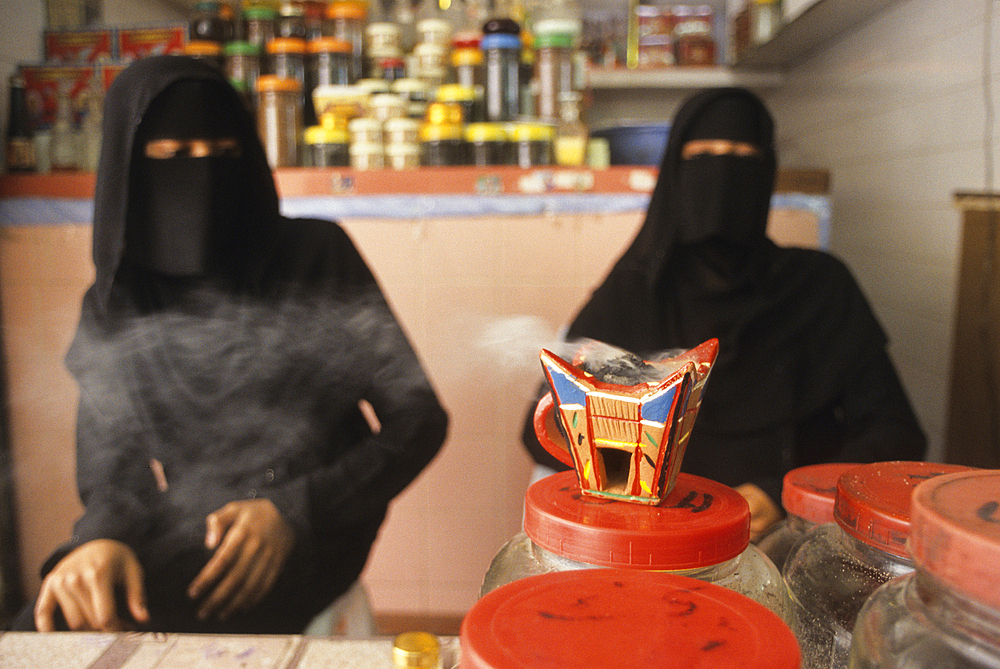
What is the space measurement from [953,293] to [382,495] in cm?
145

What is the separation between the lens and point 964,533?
0.87 ft

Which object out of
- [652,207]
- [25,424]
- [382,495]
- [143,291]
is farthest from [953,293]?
[25,424]

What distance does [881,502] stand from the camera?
0.40 m

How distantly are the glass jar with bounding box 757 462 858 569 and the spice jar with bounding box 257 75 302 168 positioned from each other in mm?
1861

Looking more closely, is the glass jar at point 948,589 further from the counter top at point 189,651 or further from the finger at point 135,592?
the finger at point 135,592

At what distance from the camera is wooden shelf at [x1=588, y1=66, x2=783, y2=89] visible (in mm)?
2828

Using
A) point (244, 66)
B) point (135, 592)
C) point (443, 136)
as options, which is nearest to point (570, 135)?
point (443, 136)

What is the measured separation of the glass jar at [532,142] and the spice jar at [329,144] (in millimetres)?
519

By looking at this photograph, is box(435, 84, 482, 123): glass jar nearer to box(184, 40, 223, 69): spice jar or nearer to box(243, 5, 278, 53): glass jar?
box(243, 5, 278, 53): glass jar

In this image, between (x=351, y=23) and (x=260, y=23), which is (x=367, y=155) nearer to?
(x=351, y=23)

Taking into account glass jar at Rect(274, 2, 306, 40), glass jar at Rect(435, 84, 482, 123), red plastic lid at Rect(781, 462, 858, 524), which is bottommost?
red plastic lid at Rect(781, 462, 858, 524)

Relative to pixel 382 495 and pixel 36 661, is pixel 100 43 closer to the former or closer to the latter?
pixel 382 495

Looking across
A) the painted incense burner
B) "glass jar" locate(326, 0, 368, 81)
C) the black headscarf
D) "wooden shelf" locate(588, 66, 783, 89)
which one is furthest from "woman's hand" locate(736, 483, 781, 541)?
"wooden shelf" locate(588, 66, 783, 89)

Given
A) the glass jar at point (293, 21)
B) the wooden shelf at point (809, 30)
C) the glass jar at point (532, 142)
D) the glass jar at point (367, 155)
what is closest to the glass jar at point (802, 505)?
the wooden shelf at point (809, 30)
